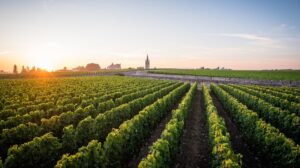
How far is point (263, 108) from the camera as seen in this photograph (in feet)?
45.0

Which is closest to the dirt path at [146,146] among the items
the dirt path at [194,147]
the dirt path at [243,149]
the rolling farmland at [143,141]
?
the rolling farmland at [143,141]

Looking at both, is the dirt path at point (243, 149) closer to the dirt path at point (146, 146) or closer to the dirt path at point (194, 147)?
the dirt path at point (194, 147)

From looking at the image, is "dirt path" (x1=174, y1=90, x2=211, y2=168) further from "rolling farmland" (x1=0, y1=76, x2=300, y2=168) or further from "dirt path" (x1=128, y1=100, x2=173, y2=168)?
"dirt path" (x1=128, y1=100, x2=173, y2=168)

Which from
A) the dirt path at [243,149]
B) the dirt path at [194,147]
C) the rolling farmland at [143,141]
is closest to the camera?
the rolling farmland at [143,141]

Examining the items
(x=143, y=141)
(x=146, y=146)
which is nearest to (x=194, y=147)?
(x=146, y=146)

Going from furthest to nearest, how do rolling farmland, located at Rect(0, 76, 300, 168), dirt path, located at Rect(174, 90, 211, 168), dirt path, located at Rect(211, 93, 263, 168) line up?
dirt path, located at Rect(211, 93, 263, 168) → dirt path, located at Rect(174, 90, 211, 168) → rolling farmland, located at Rect(0, 76, 300, 168)

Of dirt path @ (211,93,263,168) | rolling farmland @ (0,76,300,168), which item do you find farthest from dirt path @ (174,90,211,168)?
dirt path @ (211,93,263,168)

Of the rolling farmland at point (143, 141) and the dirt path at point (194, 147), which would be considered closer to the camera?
the rolling farmland at point (143, 141)

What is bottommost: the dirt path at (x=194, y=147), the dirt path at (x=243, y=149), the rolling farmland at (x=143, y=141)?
the dirt path at (x=243, y=149)

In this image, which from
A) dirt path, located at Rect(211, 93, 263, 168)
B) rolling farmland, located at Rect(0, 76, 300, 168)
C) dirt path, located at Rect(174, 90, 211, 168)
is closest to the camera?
rolling farmland, located at Rect(0, 76, 300, 168)

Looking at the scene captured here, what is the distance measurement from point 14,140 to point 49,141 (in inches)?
91.1

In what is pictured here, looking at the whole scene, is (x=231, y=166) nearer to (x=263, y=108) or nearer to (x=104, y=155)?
(x=104, y=155)

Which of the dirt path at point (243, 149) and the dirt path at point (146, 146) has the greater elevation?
the dirt path at point (146, 146)

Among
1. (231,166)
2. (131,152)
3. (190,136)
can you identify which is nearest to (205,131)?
(190,136)
